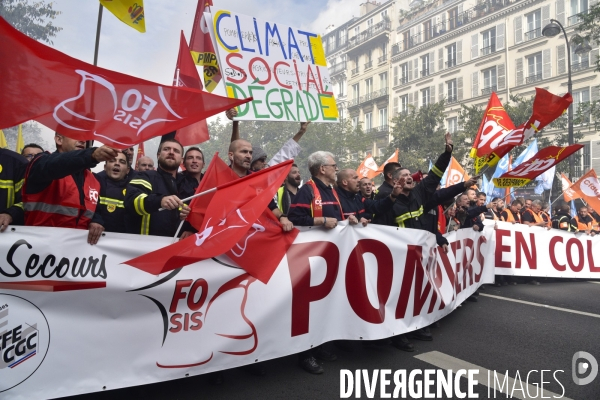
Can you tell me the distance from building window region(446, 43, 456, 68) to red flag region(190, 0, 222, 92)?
38.0 metres

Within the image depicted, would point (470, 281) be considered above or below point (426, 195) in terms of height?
below

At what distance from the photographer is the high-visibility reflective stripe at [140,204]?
11.1ft

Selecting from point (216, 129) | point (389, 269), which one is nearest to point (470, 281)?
point (389, 269)

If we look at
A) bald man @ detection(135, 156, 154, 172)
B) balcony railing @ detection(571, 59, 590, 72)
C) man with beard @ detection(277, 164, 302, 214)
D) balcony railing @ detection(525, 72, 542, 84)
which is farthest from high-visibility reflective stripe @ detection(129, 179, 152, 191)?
balcony railing @ detection(525, 72, 542, 84)

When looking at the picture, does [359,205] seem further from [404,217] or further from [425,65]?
[425,65]

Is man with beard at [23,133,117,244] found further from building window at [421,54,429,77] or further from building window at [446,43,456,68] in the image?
building window at [421,54,429,77]

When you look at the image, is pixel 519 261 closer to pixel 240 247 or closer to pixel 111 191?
pixel 240 247

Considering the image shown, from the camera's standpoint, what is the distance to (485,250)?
7453 mm

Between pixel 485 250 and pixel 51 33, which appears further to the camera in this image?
pixel 51 33

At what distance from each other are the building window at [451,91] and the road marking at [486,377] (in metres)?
38.4

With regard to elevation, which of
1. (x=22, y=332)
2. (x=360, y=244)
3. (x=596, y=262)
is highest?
(x=360, y=244)

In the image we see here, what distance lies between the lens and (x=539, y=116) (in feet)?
18.4

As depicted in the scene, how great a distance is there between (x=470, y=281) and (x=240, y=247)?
4.09 metres

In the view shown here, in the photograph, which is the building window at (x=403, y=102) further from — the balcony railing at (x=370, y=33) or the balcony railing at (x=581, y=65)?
the balcony railing at (x=581, y=65)
